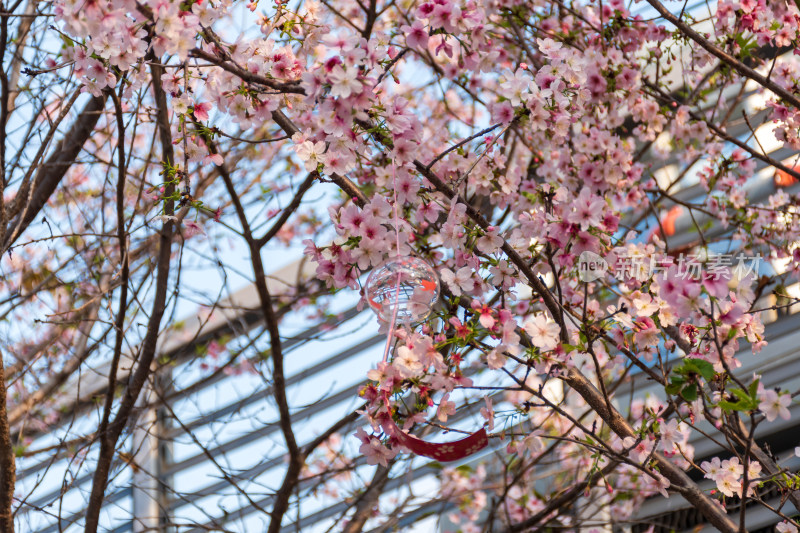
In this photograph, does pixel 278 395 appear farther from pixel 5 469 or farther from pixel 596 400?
pixel 596 400

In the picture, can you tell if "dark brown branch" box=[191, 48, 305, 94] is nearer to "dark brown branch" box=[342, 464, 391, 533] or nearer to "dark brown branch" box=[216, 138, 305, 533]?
"dark brown branch" box=[216, 138, 305, 533]

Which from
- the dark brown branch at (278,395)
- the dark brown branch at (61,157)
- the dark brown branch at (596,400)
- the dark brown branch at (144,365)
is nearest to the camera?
the dark brown branch at (596,400)

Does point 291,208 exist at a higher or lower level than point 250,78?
higher

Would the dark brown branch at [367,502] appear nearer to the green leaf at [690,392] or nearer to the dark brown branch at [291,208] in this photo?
the dark brown branch at [291,208]

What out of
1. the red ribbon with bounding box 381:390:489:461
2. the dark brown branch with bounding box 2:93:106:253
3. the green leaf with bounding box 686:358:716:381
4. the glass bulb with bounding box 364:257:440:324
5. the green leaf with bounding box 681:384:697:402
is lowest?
the green leaf with bounding box 681:384:697:402

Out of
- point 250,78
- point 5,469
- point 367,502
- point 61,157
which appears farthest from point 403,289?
point 61,157

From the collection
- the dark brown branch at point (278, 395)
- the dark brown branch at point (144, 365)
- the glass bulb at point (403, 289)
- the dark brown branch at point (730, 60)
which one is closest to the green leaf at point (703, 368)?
the glass bulb at point (403, 289)

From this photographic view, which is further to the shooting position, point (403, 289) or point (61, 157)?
point (61, 157)

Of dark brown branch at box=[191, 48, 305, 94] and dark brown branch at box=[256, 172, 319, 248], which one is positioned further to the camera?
dark brown branch at box=[256, 172, 319, 248]

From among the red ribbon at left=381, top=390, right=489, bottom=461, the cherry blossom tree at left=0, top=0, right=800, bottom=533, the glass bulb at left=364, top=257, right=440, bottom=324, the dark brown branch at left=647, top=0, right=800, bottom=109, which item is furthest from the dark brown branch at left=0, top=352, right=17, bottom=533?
the dark brown branch at left=647, top=0, right=800, bottom=109

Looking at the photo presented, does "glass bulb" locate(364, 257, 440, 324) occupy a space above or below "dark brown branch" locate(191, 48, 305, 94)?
below

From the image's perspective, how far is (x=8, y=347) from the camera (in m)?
3.40

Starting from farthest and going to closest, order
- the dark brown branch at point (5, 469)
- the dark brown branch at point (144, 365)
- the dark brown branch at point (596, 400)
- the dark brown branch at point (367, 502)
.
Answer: the dark brown branch at point (367, 502), the dark brown branch at point (144, 365), the dark brown branch at point (5, 469), the dark brown branch at point (596, 400)

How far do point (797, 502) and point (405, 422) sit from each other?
1.05 metres
